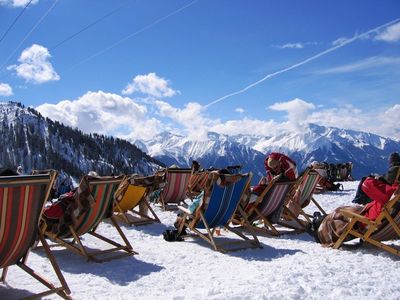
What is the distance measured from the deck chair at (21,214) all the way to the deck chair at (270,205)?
3991mm

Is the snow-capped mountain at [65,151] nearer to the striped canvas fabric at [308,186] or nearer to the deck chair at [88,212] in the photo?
A: the striped canvas fabric at [308,186]

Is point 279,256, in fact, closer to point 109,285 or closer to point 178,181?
point 109,285

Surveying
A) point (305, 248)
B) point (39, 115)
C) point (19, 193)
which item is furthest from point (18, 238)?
point (39, 115)

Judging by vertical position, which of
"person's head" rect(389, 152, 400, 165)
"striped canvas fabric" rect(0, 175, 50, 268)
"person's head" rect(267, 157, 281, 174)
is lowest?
"striped canvas fabric" rect(0, 175, 50, 268)

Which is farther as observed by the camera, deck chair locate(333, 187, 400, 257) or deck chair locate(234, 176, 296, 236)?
deck chair locate(234, 176, 296, 236)

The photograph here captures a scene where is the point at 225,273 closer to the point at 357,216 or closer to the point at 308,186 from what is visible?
the point at 357,216

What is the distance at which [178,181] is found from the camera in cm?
1051

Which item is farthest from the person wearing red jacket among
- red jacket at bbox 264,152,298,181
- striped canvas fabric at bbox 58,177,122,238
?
striped canvas fabric at bbox 58,177,122,238

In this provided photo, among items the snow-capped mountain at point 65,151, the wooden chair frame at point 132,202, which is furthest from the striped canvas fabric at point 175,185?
the snow-capped mountain at point 65,151

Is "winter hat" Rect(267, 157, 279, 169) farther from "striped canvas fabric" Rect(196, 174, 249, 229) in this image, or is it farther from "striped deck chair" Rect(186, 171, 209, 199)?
"striped deck chair" Rect(186, 171, 209, 199)

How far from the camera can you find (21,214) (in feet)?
12.4

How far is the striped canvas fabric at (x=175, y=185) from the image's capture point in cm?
1040

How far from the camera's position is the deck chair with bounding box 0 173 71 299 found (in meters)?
3.61

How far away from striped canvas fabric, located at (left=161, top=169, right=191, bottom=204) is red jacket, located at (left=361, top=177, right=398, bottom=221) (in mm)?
5278
